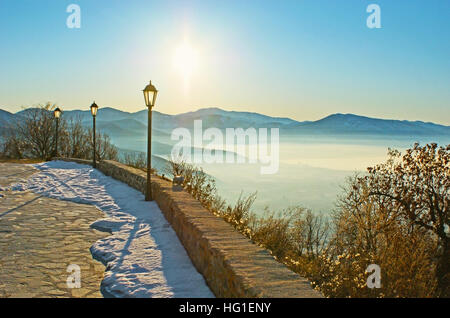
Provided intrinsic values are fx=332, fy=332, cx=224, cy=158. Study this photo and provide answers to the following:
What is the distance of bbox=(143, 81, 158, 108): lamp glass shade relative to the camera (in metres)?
7.85

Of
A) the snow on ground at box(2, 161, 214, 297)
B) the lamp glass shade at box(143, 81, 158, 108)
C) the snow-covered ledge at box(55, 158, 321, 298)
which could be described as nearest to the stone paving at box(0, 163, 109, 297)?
the snow on ground at box(2, 161, 214, 297)

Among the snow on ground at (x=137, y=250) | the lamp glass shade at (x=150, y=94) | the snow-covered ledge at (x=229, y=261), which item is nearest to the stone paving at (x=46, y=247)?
the snow on ground at (x=137, y=250)

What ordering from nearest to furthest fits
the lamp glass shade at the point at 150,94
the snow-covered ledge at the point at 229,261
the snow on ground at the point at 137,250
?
the snow-covered ledge at the point at 229,261 < the snow on ground at the point at 137,250 < the lamp glass shade at the point at 150,94

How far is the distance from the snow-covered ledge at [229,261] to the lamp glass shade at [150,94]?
3.17 m

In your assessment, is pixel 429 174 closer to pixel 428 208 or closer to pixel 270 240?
pixel 428 208

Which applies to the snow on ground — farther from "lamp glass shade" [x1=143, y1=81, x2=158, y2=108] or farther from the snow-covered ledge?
"lamp glass shade" [x1=143, y1=81, x2=158, y2=108]

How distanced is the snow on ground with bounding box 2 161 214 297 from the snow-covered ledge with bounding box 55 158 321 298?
0.19 metres

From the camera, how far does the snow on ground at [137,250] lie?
3596 millimetres

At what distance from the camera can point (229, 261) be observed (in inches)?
123

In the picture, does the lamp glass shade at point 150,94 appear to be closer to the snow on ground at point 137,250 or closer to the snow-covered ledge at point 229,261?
the snow on ground at point 137,250
